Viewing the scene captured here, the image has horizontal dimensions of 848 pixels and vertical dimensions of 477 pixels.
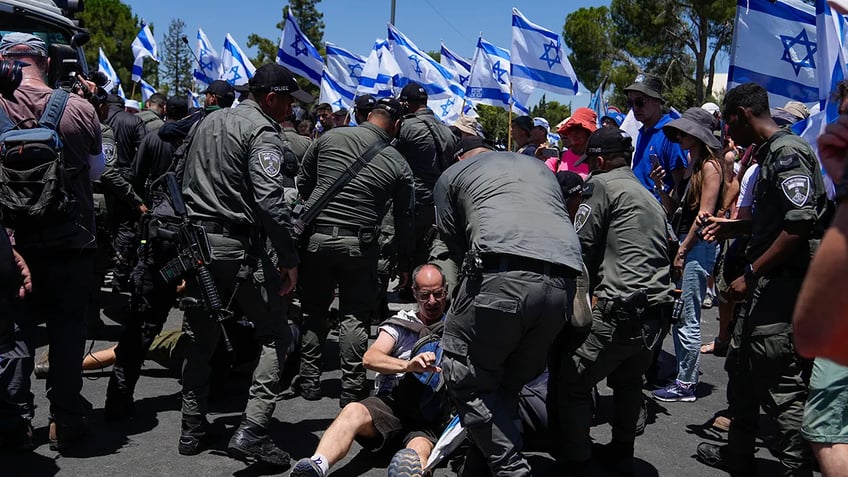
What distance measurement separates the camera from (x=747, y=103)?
4.21 metres

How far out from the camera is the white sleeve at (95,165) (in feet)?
14.5

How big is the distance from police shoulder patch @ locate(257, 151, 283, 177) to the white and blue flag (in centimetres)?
982

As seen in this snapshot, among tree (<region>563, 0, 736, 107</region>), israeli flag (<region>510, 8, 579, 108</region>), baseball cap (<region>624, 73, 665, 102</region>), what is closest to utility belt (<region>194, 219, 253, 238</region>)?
baseball cap (<region>624, 73, 665, 102</region>)

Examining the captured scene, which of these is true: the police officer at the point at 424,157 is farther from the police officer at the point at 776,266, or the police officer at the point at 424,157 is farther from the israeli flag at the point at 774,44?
the police officer at the point at 776,266

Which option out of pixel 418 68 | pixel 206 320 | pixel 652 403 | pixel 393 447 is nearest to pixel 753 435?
pixel 652 403

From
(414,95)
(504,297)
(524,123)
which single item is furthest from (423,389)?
(524,123)

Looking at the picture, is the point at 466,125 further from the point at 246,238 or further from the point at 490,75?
the point at 490,75

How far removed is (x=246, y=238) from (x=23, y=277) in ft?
3.60

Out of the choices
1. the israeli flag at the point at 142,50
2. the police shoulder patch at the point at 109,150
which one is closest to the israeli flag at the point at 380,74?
the israeli flag at the point at 142,50

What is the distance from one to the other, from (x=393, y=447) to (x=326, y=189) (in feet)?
6.42

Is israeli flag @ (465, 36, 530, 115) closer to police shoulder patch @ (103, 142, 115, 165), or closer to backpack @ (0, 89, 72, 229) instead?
police shoulder patch @ (103, 142, 115, 165)

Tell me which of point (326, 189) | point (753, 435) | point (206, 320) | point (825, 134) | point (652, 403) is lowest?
point (652, 403)

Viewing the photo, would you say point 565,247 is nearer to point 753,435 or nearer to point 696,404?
point 753,435

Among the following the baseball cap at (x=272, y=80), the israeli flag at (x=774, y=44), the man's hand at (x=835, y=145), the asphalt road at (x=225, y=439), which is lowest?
the asphalt road at (x=225, y=439)
